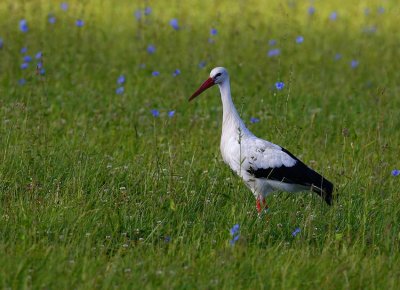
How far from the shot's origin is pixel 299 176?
5.78 meters

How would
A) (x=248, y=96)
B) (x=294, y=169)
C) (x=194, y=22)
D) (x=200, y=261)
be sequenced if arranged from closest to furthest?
1. (x=200, y=261)
2. (x=294, y=169)
3. (x=248, y=96)
4. (x=194, y=22)

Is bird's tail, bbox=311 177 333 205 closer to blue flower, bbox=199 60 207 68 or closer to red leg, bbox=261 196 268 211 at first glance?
red leg, bbox=261 196 268 211

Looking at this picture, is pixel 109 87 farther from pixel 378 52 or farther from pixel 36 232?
pixel 36 232

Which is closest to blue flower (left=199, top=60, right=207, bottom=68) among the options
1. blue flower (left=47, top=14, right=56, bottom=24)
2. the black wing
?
blue flower (left=47, top=14, right=56, bottom=24)

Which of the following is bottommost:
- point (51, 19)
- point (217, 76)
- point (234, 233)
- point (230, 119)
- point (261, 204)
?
point (234, 233)

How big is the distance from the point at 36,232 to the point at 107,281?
2.64 ft

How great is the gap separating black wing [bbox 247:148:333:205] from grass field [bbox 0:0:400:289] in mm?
123

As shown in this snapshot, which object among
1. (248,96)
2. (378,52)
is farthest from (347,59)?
(248,96)

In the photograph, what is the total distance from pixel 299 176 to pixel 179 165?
37.9 inches

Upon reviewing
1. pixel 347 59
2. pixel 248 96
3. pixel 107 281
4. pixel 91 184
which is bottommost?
pixel 107 281

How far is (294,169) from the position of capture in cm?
584

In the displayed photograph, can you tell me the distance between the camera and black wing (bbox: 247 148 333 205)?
5.68 meters

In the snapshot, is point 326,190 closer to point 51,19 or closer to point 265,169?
point 265,169

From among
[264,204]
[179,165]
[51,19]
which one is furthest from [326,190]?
[51,19]
